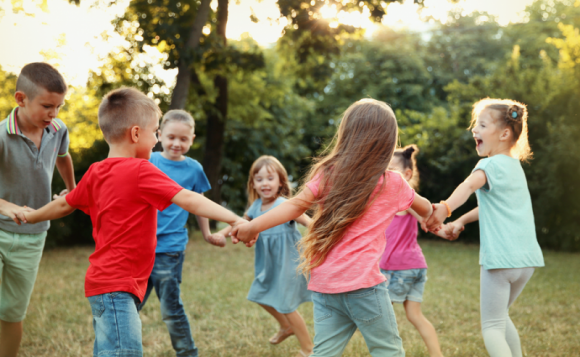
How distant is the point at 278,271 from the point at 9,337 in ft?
6.69

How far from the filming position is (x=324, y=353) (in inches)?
96.0

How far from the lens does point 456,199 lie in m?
2.87

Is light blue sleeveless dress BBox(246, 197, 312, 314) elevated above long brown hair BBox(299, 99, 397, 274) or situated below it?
below

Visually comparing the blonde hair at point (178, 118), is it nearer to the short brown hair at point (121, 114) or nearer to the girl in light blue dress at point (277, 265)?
the girl in light blue dress at point (277, 265)

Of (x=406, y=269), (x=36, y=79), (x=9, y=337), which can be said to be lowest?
(x=9, y=337)

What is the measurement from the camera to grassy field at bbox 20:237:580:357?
14.4 feet

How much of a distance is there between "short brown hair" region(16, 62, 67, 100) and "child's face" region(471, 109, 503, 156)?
8.94 feet

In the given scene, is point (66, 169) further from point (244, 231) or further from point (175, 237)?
point (244, 231)

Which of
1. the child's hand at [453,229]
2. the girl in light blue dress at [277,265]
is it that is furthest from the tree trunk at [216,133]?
the child's hand at [453,229]

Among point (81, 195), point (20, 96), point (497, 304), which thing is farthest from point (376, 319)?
point (20, 96)

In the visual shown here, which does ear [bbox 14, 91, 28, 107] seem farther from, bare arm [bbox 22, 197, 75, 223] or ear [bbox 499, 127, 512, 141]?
ear [bbox 499, 127, 512, 141]

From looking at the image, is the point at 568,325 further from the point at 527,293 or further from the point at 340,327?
the point at 340,327

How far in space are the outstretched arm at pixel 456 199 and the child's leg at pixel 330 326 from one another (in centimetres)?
84

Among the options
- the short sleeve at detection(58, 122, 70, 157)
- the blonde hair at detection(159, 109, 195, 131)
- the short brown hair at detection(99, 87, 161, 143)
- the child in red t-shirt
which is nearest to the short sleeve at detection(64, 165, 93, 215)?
the child in red t-shirt
